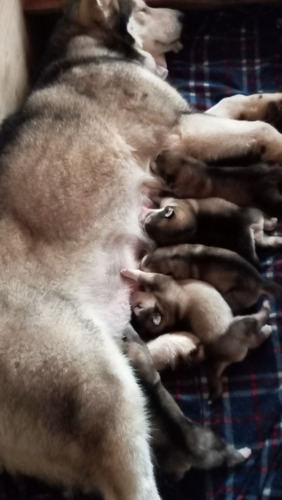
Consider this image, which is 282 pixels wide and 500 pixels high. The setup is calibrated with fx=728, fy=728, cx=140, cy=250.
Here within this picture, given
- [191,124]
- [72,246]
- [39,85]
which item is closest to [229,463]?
[72,246]

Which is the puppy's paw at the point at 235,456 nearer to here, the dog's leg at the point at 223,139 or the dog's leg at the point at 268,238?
the dog's leg at the point at 268,238

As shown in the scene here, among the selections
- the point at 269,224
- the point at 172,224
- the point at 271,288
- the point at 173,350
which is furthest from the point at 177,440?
the point at 269,224

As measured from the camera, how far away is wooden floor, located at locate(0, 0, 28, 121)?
2.74m

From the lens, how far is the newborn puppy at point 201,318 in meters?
2.24

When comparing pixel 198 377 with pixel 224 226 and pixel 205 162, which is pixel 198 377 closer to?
pixel 224 226

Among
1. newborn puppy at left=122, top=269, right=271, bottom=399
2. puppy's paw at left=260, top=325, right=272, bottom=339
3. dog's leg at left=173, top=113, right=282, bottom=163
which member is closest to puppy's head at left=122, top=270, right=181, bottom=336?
newborn puppy at left=122, top=269, right=271, bottom=399

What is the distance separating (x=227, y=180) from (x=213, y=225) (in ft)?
0.59

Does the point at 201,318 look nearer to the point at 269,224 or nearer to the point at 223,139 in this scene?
the point at 269,224

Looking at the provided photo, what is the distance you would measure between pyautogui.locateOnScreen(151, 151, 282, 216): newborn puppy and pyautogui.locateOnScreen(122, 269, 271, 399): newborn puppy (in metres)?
0.37

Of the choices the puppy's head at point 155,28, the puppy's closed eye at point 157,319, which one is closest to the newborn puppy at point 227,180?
the puppy's closed eye at point 157,319

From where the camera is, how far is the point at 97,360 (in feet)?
6.77

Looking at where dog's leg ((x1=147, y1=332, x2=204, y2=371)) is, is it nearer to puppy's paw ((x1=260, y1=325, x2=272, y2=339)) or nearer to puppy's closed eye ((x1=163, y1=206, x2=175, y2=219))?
puppy's paw ((x1=260, y1=325, x2=272, y2=339))

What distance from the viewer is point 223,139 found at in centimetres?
263

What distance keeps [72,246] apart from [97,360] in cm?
43
